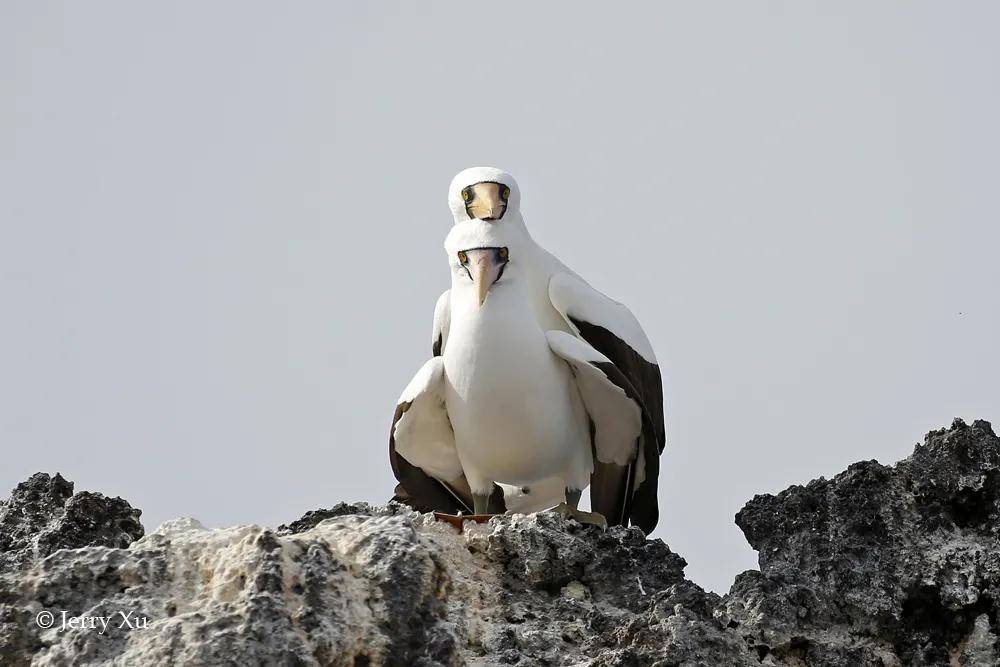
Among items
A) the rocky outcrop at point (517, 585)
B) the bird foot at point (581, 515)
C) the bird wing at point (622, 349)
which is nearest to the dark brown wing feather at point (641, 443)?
the bird wing at point (622, 349)

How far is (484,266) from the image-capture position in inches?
577

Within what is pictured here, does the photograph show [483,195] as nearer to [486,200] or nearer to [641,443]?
[486,200]

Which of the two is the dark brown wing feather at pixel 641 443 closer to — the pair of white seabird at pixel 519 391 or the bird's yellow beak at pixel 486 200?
the pair of white seabird at pixel 519 391

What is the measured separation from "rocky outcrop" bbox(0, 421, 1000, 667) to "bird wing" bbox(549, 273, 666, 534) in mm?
3080

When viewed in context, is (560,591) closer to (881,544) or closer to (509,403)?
(881,544)

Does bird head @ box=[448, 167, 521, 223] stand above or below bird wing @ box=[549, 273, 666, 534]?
above

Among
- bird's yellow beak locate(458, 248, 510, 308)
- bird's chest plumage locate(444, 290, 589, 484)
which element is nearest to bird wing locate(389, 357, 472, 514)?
bird's chest plumage locate(444, 290, 589, 484)

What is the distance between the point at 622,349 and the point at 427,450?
6.45 ft

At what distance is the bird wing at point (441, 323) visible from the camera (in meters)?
16.0

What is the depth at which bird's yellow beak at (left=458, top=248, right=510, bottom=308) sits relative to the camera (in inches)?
576

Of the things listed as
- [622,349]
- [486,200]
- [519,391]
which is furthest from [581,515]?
[486,200]

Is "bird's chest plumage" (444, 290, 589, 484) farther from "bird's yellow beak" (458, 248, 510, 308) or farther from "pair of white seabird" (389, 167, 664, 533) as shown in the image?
"bird's yellow beak" (458, 248, 510, 308)

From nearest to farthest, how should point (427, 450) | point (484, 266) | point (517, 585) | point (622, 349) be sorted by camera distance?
point (517, 585)
point (484, 266)
point (622, 349)
point (427, 450)

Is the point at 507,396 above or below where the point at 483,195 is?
below
